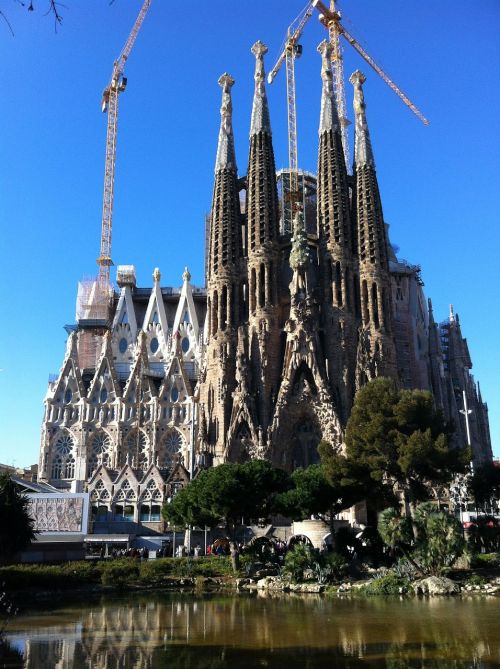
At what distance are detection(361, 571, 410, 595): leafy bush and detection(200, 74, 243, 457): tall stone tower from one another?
29.6 metres

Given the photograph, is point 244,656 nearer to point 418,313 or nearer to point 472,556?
point 472,556

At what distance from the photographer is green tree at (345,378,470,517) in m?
32.4

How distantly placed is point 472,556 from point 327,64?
2243 inches

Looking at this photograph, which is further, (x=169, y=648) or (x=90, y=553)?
(x=90, y=553)

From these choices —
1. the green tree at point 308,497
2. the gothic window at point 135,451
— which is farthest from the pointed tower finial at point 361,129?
the green tree at point 308,497

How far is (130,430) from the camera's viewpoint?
65.7 m

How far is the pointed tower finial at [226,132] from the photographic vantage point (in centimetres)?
6712

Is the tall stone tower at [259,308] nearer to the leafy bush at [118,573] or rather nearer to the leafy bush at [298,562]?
the leafy bush at [298,562]

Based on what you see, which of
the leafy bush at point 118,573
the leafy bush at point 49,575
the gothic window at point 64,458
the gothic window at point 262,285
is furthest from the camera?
the gothic window at point 64,458

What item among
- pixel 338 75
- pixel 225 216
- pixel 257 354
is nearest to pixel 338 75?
pixel 338 75

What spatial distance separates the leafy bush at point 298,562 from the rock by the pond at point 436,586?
5.49m

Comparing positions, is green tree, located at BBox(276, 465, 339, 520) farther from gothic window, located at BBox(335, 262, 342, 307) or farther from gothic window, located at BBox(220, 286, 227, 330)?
gothic window, located at BBox(220, 286, 227, 330)

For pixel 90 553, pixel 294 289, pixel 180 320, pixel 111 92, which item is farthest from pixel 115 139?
pixel 90 553

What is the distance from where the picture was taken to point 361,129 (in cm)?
6856
